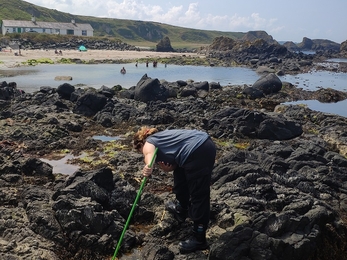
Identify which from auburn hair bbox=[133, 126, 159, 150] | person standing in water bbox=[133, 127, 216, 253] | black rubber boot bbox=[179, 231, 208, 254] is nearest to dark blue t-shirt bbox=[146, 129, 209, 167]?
person standing in water bbox=[133, 127, 216, 253]

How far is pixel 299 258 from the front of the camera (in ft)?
20.1

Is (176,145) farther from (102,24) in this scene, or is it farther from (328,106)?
(102,24)

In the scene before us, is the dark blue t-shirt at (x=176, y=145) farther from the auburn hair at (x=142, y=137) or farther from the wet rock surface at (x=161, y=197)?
the wet rock surface at (x=161, y=197)

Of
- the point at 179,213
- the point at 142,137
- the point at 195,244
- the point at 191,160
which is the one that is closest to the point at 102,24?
the point at 179,213

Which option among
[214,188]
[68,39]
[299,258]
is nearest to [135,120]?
[214,188]

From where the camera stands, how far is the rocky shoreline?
629cm

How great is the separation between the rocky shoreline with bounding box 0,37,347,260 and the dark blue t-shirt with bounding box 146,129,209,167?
5.18 ft

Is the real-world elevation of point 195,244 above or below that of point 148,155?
below

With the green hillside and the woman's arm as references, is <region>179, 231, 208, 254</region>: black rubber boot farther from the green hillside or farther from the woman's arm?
the green hillside

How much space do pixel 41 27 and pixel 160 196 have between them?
115 metres

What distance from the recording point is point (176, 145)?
602 centimetres

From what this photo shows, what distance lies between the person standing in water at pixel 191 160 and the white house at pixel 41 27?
4352 inches

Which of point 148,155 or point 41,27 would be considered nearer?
point 148,155

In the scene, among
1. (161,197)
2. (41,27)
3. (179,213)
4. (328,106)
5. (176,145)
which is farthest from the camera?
(41,27)
